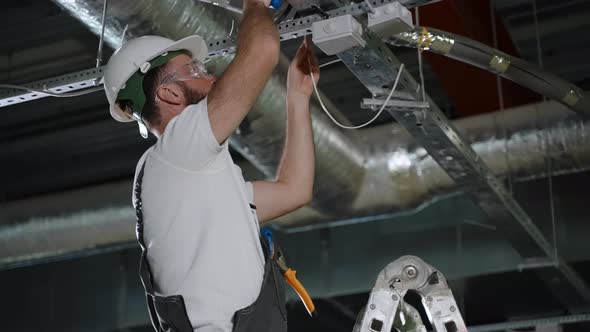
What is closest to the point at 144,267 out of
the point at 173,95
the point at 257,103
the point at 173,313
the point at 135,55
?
the point at 173,313

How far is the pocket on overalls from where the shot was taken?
1.85m

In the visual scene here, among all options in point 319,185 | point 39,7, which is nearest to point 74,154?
point 39,7

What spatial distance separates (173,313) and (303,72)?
0.76m

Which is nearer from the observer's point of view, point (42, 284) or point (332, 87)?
point (332, 87)

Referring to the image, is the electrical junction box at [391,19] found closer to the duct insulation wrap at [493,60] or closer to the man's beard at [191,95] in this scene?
the duct insulation wrap at [493,60]

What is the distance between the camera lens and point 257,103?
11.0ft

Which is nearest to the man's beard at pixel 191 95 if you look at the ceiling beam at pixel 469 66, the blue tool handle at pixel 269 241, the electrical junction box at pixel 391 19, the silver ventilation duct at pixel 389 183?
the blue tool handle at pixel 269 241

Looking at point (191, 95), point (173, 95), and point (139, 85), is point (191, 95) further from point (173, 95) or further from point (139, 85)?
point (139, 85)

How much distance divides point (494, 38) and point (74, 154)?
251 centimetres

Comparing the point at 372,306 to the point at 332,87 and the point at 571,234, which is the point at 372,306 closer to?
the point at 332,87

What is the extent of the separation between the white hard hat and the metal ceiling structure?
1.23 feet

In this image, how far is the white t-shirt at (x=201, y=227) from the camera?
6.04 ft

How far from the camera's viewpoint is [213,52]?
2594mm

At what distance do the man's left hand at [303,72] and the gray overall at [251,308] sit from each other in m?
0.51
